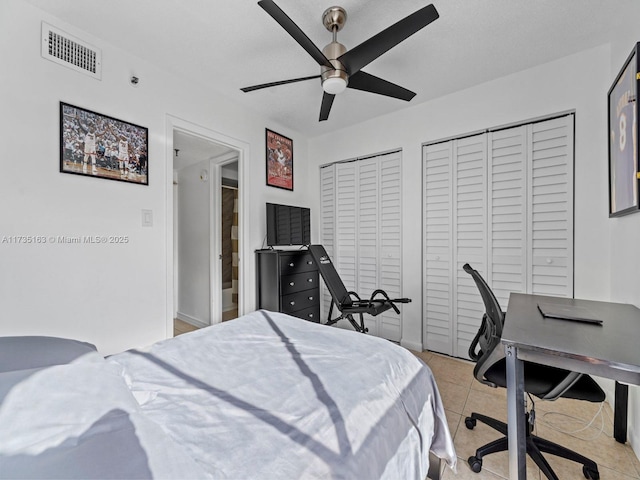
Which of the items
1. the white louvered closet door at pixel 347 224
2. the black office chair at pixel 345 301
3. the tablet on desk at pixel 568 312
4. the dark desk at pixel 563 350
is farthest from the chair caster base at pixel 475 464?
the white louvered closet door at pixel 347 224

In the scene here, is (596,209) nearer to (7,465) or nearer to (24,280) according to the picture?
(7,465)

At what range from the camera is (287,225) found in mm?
3330

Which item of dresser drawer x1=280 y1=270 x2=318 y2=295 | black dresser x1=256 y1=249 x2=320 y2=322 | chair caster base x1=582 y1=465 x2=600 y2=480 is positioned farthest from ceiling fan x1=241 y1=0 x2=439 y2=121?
chair caster base x1=582 y1=465 x2=600 y2=480

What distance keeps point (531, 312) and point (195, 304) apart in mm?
3750

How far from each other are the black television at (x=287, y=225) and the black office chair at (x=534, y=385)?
82.5 inches

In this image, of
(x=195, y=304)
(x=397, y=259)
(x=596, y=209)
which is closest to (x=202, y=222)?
(x=195, y=304)

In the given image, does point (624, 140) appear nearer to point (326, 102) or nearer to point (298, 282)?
point (326, 102)

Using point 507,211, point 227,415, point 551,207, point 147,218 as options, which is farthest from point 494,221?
point 147,218

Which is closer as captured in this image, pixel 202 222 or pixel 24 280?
pixel 24 280

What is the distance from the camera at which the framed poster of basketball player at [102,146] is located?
1.86 meters

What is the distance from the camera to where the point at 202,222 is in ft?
12.5

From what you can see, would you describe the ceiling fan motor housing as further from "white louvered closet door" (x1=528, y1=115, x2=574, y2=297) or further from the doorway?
"white louvered closet door" (x1=528, y1=115, x2=574, y2=297)

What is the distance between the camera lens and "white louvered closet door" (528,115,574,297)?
7.34 ft

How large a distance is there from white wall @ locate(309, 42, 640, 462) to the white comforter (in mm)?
1449
